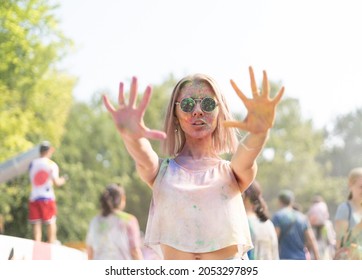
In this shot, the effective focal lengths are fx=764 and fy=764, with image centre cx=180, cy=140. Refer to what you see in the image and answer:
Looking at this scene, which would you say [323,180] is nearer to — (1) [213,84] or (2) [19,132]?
(2) [19,132]

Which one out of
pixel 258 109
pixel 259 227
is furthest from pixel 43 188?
pixel 258 109

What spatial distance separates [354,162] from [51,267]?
57.8 meters

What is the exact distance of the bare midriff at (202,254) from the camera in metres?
3.49

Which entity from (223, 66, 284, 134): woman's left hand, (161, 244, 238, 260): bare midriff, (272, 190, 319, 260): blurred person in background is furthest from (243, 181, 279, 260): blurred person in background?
(223, 66, 284, 134): woman's left hand

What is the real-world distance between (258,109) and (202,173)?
0.49 meters

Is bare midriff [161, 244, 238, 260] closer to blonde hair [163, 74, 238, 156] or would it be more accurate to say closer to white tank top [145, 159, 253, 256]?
white tank top [145, 159, 253, 256]

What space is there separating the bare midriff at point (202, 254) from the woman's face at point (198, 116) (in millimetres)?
558

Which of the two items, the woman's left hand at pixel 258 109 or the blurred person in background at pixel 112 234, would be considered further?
the blurred person in background at pixel 112 234

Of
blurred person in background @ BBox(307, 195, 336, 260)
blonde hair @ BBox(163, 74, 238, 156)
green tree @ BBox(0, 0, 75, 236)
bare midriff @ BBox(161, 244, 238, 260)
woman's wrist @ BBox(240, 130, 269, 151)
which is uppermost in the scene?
green tree @ BBox(0, 0, 75, 236)

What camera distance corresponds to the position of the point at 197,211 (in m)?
3.49

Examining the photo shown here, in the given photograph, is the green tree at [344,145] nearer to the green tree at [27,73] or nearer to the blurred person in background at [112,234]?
the green tree at [27,73]

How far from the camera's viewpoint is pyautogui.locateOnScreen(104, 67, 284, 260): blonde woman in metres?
3.29

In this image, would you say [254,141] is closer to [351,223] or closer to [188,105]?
[188,105]

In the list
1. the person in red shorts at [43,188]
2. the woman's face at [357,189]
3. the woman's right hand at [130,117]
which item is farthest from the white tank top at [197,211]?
the person in red shorts at [43,188]
